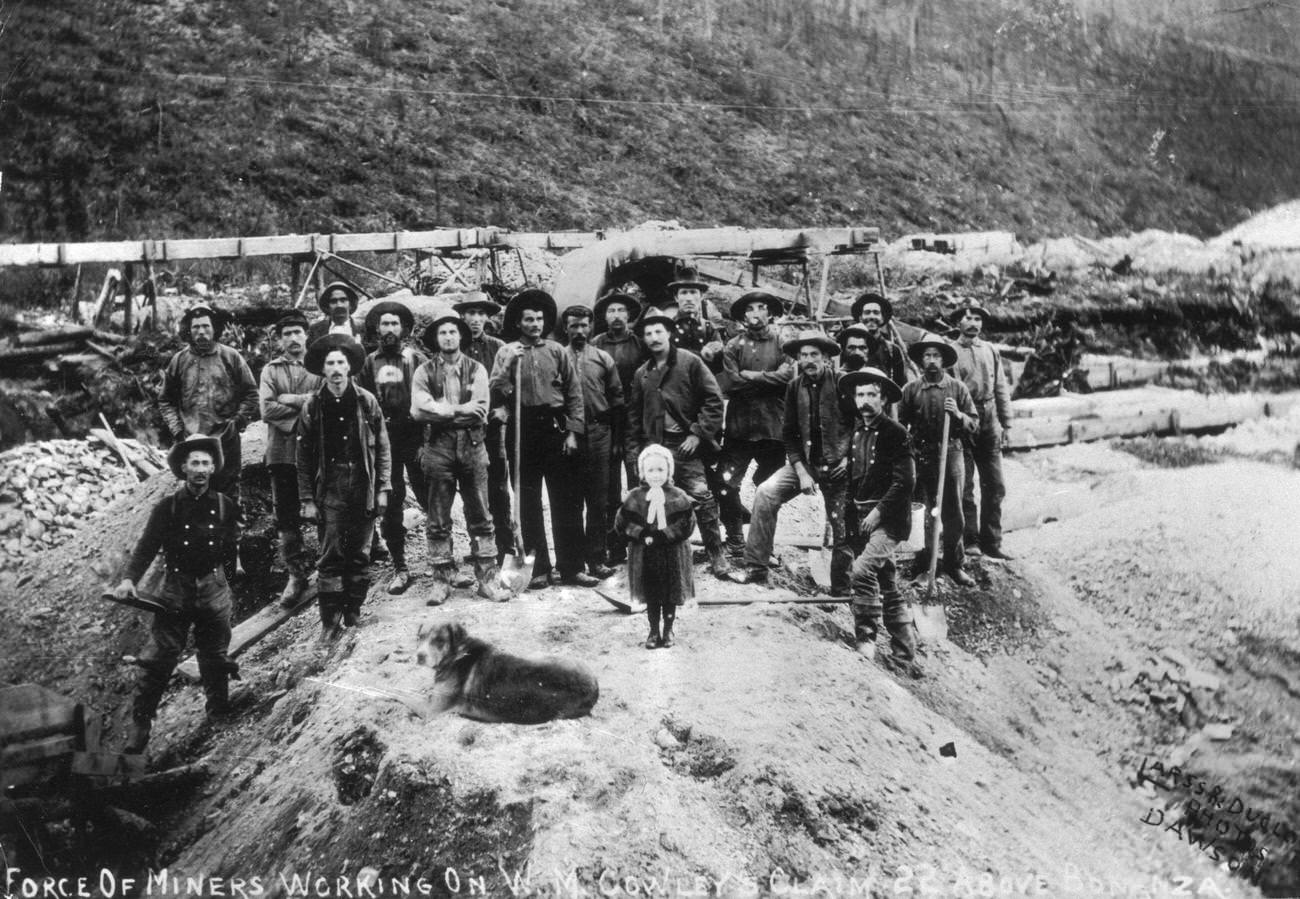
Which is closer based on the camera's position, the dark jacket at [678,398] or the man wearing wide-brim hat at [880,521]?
the man wearing wide-brim hat at [880,521]

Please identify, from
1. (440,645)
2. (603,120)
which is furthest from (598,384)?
(603,120)

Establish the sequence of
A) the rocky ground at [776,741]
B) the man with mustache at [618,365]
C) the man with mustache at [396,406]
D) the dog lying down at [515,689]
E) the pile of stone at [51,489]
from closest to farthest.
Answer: the rocky ground at [776,741] < the dog lying down at [515,689] < the man with mustache at [396,406] < the man with mustache at [618,365] < the pile of stone at [51,489]

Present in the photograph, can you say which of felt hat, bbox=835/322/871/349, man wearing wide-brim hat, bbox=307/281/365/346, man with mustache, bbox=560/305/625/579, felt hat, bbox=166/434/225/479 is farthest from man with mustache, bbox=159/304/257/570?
felt hat, bbox=835/322/871/349

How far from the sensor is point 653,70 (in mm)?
25953

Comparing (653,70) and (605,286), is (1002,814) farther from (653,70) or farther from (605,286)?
(653,70)

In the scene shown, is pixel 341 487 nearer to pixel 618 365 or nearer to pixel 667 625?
pixel 618 365

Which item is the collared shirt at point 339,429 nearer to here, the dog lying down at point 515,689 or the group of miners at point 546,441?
the group of miners at point 546,441

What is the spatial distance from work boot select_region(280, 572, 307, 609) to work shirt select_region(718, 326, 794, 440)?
328cm

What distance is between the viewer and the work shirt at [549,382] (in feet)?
20.3

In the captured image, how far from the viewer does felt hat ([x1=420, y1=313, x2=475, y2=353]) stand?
6.11 m

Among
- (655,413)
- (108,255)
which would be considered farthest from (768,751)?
(108,255)

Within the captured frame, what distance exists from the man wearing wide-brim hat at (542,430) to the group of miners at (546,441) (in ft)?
0.05

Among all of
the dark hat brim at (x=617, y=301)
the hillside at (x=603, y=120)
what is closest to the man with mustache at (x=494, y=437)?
the dark hat brim at (x=617, y=301)

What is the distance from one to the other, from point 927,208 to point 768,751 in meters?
24.8
